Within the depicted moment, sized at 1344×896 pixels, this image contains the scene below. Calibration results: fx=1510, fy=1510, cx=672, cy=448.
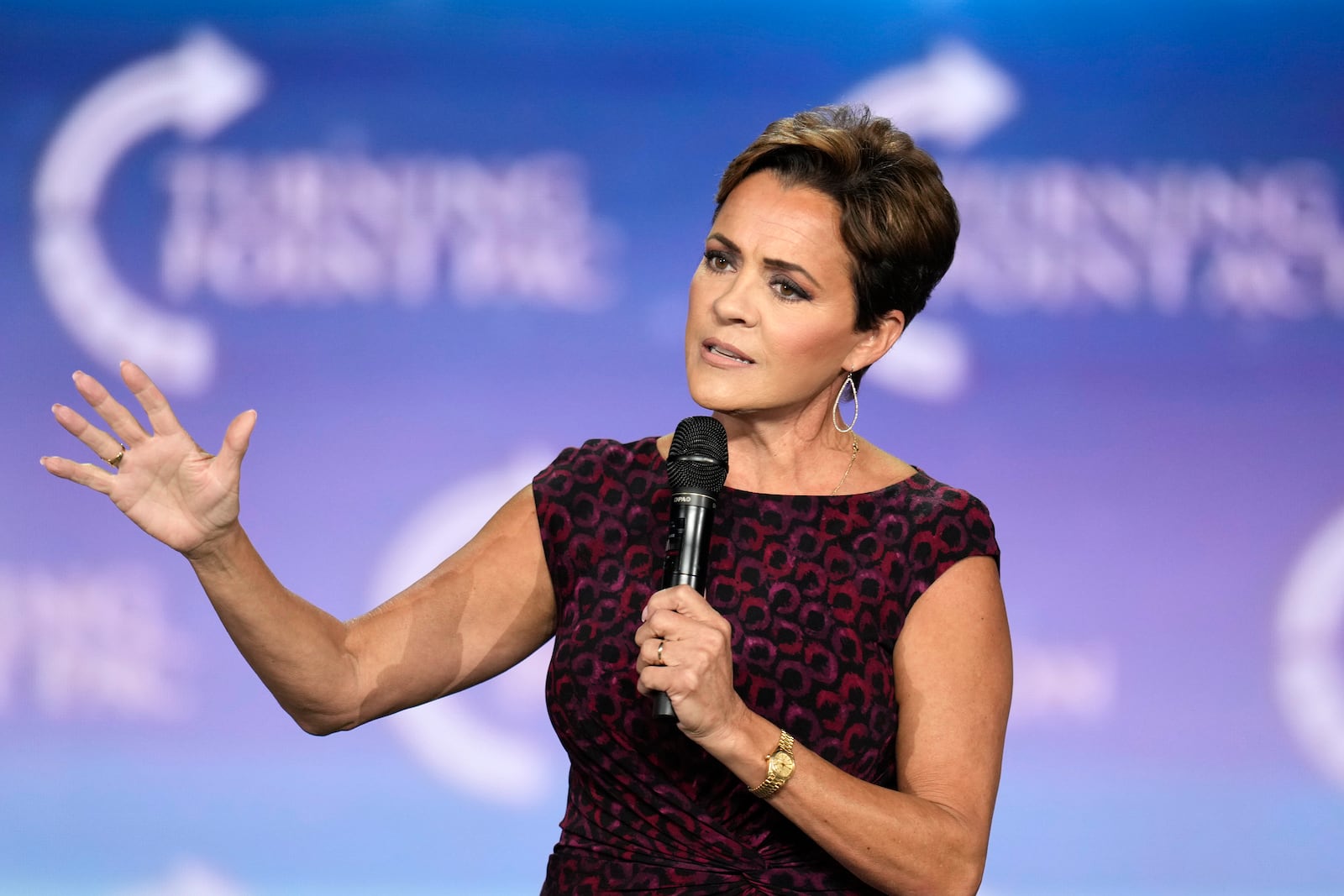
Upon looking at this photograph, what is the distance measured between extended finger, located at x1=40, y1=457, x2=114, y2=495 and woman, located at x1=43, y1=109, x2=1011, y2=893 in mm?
170

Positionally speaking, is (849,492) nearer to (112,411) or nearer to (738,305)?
(738,305)

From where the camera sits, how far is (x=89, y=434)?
1.58m

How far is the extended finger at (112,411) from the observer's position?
1.52m

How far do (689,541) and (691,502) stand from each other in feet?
0.17

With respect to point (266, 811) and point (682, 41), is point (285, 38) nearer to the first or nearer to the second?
point (682, 41)

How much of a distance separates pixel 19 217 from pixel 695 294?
2.30 meters

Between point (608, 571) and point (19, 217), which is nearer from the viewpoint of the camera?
point (608, 571)

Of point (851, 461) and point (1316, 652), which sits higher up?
point (1316, 652)

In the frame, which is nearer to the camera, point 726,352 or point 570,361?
point 726,352

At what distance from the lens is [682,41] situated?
3.63 meters

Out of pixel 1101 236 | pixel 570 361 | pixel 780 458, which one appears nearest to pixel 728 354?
pixel 780 458

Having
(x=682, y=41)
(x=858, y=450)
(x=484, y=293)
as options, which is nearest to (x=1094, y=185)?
(x=682, y=41)

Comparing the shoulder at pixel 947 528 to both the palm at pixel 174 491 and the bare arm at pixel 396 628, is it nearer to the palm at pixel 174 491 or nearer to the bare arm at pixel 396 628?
the bare arm at pixel 396 628

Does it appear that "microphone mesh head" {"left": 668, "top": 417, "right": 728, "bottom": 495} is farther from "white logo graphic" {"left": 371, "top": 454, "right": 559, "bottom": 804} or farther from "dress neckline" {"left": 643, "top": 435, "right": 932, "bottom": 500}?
"white logo graphic" {"left": 371, "top": 454, "right": 559, "bottom": 804}
